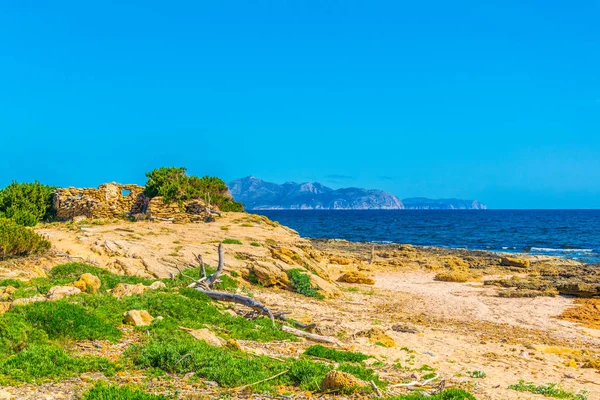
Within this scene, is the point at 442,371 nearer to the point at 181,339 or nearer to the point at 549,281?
the point at 181,339

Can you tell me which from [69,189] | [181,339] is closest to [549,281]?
[181,339]

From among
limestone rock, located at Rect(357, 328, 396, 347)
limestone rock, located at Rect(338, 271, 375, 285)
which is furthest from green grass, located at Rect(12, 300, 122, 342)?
limestone rock, located at Rect(338, 271, 375, 285)

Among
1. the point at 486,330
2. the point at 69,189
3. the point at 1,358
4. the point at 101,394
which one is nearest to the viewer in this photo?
the point at 101,394

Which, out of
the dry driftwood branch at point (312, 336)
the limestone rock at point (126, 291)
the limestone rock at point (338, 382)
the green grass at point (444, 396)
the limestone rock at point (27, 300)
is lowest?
the dry driftwood branch at point (312, 336)

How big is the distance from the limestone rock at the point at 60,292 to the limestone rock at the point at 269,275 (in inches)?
353

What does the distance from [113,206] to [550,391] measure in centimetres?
3146

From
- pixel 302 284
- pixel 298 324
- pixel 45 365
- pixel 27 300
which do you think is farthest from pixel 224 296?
pixel 45 365

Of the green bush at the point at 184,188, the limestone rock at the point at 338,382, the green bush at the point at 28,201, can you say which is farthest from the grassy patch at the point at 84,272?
the green bush at the point at 184,188

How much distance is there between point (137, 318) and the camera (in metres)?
10.3

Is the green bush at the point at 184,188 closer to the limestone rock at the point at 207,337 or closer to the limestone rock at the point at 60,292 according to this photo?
the limestone rock at the point at 60,292

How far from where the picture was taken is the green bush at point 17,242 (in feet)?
53.0

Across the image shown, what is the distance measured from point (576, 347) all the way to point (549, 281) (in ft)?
52.2

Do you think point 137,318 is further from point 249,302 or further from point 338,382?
point 338,382

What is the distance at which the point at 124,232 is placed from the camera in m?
23.7
